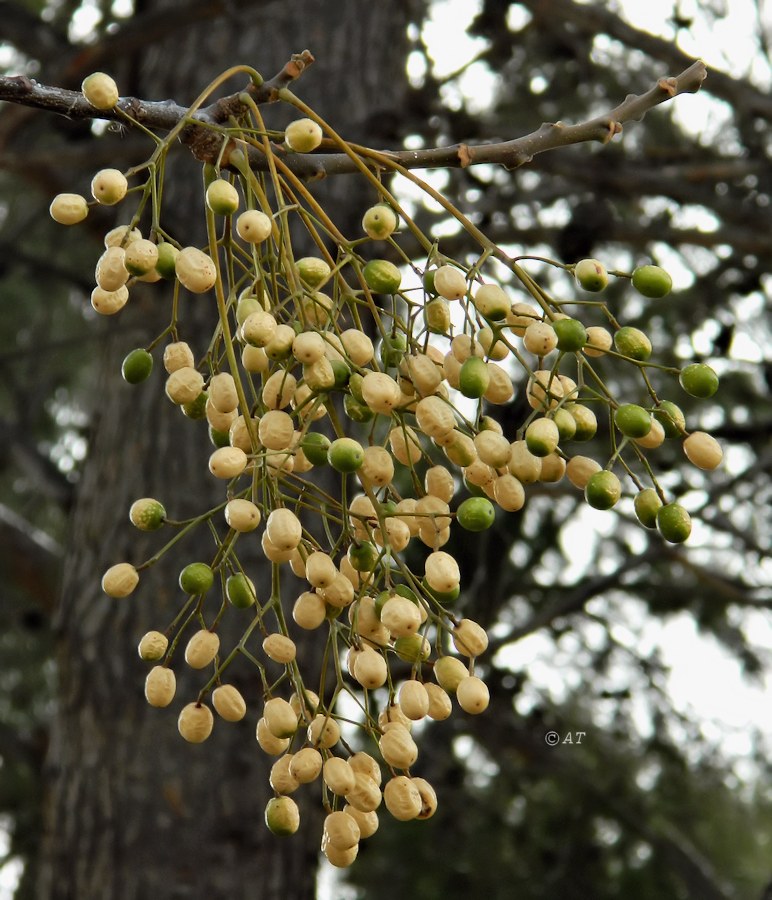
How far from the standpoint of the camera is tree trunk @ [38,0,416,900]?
2.70m

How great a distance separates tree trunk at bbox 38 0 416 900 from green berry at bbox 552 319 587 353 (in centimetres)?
167

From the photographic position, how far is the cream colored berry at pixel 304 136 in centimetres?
122

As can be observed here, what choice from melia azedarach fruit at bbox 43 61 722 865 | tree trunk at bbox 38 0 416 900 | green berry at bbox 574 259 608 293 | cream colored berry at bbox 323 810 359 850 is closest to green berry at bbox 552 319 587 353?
melia azedarach fruit at bbox 43 61 722 865

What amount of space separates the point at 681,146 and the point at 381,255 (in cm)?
209

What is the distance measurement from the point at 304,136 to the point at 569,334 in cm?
33

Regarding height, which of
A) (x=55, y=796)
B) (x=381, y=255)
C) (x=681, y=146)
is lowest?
(x=55, y=796)

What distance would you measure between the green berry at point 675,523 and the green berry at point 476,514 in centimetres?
18

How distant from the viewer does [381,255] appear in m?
2.97

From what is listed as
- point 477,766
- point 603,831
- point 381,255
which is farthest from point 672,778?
point 381,255

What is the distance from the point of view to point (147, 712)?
9.19 feet

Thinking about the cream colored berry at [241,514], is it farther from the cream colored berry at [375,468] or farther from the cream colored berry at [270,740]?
the cream colored berry at [270,740]

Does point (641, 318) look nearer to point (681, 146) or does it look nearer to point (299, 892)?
point (681, 146)

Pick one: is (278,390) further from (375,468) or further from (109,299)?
(109,299)

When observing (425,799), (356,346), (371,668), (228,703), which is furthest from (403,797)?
(356,346)
